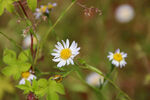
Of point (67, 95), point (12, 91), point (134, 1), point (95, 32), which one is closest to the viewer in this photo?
point (12, 91)

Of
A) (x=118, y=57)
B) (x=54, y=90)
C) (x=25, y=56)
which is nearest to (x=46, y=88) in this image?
(x=54, y=90)

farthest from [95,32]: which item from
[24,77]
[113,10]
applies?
[24,77]

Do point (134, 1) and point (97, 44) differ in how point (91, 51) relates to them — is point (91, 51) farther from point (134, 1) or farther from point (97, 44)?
point (134, 1)

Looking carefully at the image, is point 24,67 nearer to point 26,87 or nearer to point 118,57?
point 26,87

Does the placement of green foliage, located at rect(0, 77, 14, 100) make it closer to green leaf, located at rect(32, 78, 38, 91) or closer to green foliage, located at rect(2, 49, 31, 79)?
green foliage, located at rect(2, 49, 31, 79)

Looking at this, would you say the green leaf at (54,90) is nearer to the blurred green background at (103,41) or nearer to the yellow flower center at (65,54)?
the yellow flower center at (65,54)

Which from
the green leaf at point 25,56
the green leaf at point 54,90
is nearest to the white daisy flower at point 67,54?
the green leaf at point 54,90
